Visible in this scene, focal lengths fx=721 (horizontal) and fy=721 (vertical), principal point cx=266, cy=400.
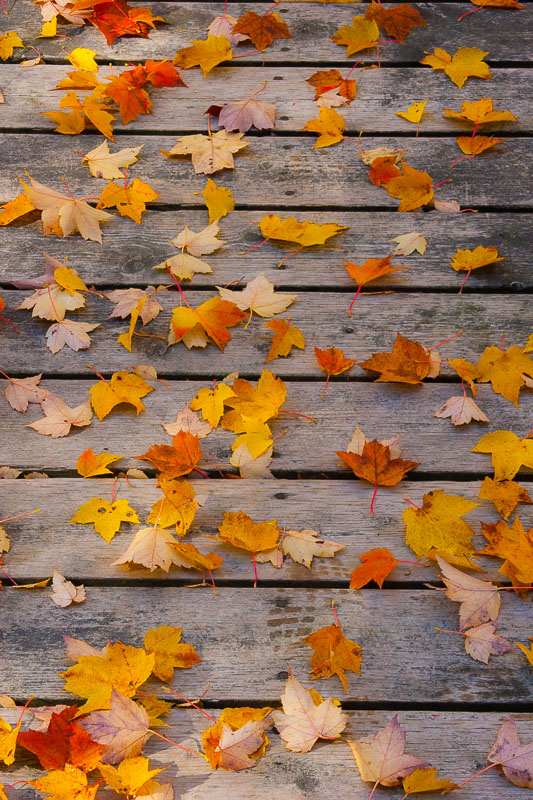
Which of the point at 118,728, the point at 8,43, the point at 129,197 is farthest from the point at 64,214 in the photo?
the point at 118,728

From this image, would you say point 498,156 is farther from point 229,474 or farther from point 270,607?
point 270,607

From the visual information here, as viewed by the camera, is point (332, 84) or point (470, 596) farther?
point (332, 84)

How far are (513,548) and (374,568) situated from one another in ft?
0.93

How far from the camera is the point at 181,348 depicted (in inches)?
69.9

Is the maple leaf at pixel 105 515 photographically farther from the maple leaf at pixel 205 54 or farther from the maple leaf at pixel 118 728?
the maple leaf at pixel 205 54

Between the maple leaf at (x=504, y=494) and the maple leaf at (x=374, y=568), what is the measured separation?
253 mm

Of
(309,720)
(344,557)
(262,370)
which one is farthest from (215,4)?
(309,720)

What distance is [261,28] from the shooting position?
244 cm

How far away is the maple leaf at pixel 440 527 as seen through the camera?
56.9 inches

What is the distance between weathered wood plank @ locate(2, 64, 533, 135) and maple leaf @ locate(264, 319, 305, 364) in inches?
30.5

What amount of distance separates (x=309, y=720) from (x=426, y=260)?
119 cm

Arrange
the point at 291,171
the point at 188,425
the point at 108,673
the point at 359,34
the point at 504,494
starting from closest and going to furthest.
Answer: the point at 108,673, the point at 504,494, the point at 188,425, the point at 291,171, the point at 359,34

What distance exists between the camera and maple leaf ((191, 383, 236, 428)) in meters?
1.64

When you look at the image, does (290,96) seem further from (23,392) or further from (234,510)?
(234,510)
